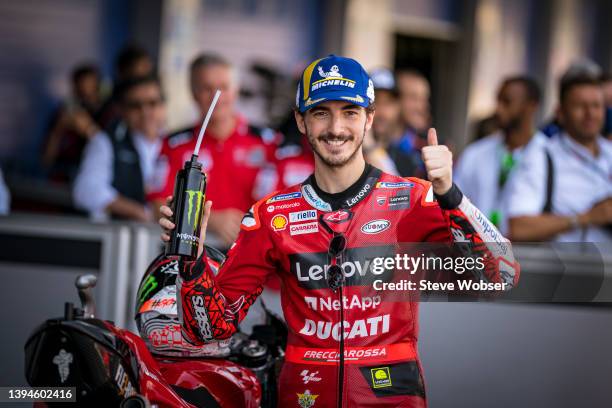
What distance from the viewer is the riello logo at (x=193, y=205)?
2.96 metres

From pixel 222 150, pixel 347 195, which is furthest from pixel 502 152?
pixel 347 195

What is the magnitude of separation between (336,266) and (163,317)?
0.70 m

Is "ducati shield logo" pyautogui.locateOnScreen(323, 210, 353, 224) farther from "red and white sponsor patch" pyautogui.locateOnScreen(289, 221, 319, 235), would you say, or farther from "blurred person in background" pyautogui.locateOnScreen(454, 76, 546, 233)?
"blurred person in background" pyautogui.locateOnScreen(454, 76, 546, 233)

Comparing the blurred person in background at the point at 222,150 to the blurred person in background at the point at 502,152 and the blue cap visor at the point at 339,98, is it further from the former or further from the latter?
the blue cap visor at the point at 339,98

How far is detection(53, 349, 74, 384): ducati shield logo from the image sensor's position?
2.78 m

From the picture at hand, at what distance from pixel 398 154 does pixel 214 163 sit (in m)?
1.15

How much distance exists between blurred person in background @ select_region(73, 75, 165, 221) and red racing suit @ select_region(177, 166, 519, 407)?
3053 millimetres

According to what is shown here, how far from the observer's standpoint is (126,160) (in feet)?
21.4

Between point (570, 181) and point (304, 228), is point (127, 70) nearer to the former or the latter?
point (570, 181)

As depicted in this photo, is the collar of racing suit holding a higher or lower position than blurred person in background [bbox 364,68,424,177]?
lower

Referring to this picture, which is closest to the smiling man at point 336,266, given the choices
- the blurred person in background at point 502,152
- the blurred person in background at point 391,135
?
the blurred person in background at point 391,135

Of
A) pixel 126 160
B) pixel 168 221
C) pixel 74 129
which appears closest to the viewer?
pixel 168 221

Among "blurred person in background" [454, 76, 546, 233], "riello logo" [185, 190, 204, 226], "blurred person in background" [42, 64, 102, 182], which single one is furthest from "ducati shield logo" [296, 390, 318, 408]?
"blurred person in background" [42, 64, 102, 182]

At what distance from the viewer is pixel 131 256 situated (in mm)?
5434
